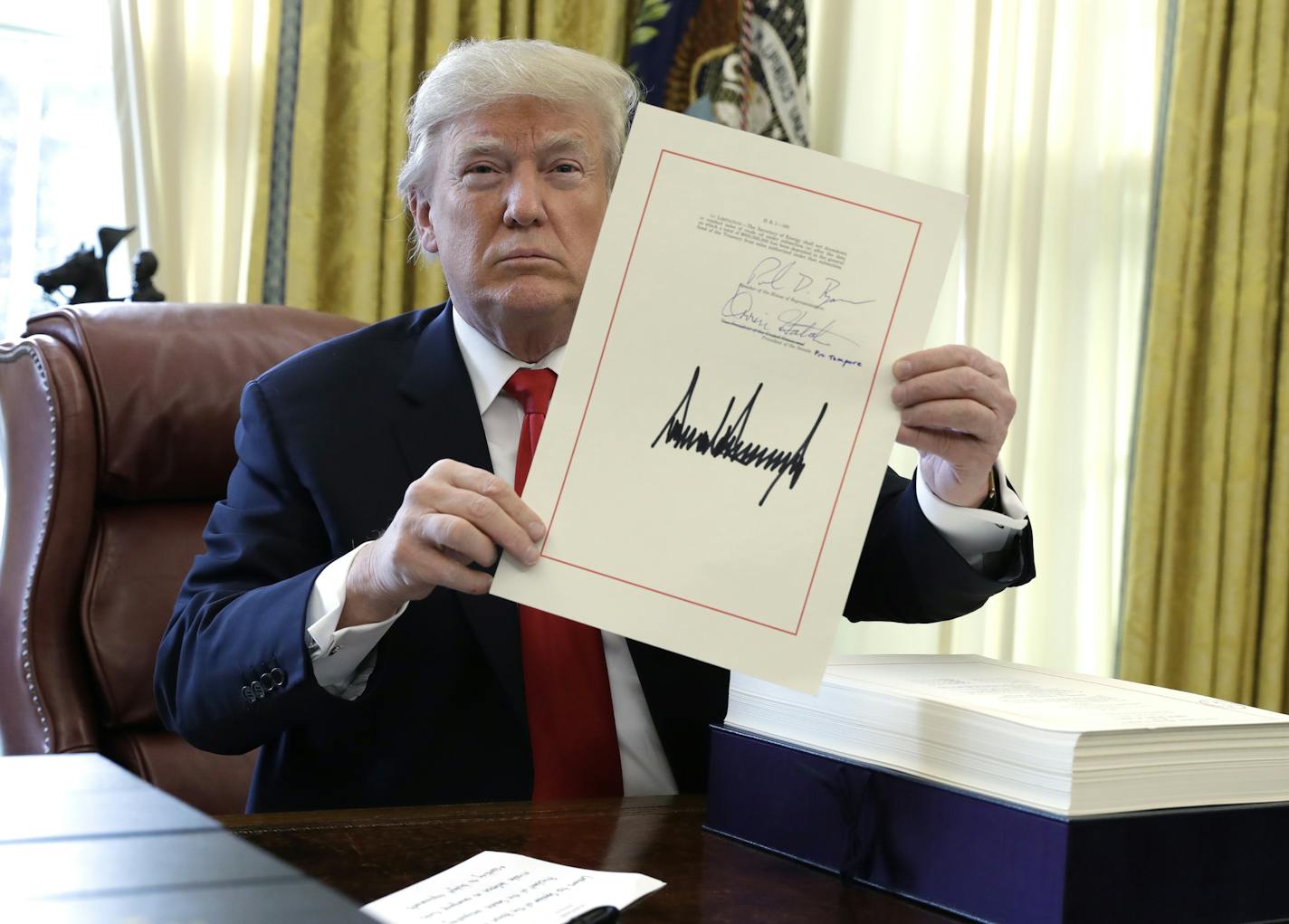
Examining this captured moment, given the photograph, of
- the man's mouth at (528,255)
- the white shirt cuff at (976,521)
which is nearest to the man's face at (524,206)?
the man's mouth at (528,255)

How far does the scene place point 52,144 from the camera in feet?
8.86

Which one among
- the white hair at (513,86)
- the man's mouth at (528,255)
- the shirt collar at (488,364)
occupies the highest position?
the white hair at (513,86)

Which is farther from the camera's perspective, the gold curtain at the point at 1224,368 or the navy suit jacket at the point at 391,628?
the gold curtain at the point at 1224,368

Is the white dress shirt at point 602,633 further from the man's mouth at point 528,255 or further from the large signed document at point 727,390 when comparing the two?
the large signed document at point 727,390

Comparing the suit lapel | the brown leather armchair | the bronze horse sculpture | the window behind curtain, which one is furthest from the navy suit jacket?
the window behind curtain

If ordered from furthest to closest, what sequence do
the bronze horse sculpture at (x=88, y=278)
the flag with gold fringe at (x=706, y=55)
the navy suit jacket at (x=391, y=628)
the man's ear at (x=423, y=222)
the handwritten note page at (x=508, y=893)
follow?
the flag with gold fringe at (x=706, y=55) → the bronze horse sculpture at (x=88, y=278) → the man's ear at (x=423, y=222) → the navy suit jacket at (x=391, y=628) → the handwritten note page at (x=508, y=893)

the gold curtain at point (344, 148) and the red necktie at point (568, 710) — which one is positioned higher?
the gold curtain at point (344, 148)

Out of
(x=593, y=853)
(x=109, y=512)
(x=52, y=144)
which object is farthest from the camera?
(x=52, y=144)

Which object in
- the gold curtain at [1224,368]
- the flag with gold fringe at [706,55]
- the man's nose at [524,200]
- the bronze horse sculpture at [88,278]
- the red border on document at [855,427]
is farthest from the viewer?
the gold curtain at [1224,368]

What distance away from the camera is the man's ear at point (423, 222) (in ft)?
5.27

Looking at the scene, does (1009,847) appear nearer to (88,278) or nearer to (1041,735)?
(1041,735)

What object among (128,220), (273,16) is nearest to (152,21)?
(273,16)

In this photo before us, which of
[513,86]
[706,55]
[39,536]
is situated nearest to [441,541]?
[513,86]
